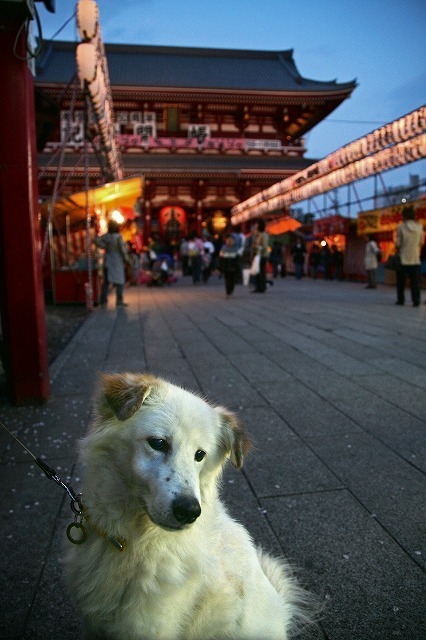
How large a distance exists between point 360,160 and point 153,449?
14703 mm

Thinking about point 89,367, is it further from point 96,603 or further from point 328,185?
point 328,185

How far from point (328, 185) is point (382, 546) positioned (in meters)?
16.3

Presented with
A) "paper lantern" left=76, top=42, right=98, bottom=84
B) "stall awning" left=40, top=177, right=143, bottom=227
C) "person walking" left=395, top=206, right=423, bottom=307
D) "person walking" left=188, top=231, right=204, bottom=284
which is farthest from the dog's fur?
"person walking" left=188, top=231, right=204, bottom=284

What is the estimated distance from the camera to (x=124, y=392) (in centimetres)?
132

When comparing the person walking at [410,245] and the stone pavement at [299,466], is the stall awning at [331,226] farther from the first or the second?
the stone pavement at [299,466]

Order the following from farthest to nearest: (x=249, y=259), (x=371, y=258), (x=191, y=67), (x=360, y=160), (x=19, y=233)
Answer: (x=191, y=67)
(x=249, y=259)
(x=371, y=258)
(x=360, y=160)
(x=19, y=233)

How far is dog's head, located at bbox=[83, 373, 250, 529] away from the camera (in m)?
1.21

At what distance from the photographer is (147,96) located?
23266 mm

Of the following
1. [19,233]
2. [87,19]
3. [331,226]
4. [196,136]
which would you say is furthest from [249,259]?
[19,233]

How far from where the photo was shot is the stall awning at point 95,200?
10.4m

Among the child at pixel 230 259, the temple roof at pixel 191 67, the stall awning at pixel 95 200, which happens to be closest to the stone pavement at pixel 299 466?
the stall awning at pixel 95 200

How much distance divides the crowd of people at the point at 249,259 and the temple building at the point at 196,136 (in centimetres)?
282

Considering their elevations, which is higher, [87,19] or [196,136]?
[196,136]

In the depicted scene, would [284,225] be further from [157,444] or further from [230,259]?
[157,444]
